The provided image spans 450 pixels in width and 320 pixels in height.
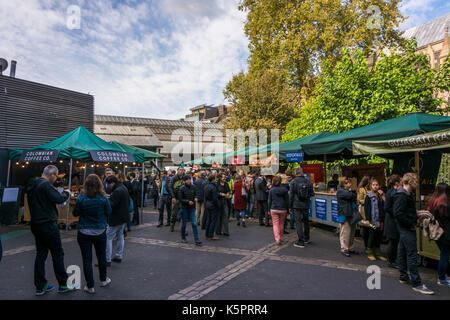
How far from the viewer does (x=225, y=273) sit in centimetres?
516

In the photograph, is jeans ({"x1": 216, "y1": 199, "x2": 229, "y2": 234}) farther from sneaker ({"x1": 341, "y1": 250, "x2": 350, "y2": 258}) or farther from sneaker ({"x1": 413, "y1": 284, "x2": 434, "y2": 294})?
sneaker ({"x1": 413, "y1": 284, "x2": 434, "y2": 294})

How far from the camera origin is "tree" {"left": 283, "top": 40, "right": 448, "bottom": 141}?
40.0 feet

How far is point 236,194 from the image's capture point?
10.5 meters

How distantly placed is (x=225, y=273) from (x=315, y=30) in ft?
66.0

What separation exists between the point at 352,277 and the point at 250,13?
945 inches

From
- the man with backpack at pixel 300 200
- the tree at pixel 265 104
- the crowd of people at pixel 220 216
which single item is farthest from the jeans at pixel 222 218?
the tree at pixel 265 104

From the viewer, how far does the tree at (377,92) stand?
480 inches

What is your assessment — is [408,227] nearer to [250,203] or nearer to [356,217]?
[356,217]

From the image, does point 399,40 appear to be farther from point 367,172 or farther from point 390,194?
point 390,194

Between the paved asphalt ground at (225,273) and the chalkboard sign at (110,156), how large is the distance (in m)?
2.71

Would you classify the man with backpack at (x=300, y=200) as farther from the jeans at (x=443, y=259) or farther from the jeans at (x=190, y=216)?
the jeans at (x=443, y=259)

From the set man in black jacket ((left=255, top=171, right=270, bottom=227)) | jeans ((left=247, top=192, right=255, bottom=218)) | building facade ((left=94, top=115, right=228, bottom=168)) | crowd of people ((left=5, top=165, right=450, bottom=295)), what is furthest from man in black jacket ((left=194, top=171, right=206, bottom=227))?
building facade ((left=94, top=115, right=228, bottom=168))

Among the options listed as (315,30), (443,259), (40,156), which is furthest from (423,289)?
(315,30)
